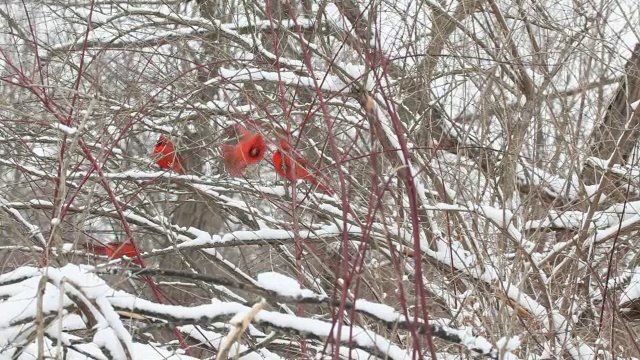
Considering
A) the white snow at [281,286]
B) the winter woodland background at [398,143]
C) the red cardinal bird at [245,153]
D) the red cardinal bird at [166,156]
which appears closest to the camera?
the white snow at [281,286]

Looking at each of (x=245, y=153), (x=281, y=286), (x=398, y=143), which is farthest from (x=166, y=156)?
(x=281, y=286)

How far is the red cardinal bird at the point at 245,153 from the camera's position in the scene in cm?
489

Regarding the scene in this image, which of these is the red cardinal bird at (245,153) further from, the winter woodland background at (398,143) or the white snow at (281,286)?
the white snow at (281,286)

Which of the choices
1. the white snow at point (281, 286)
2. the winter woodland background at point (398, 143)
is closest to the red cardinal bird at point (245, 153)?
the winter woodland background at point (398, 143)

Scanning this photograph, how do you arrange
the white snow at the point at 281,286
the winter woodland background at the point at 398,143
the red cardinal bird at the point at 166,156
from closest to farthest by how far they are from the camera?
the white snow at the point at 281,286 → the winter woodland background at the point at 398,143 → the red cardinal bird at the point at 166,156

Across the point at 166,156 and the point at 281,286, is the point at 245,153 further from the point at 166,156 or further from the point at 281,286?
the point at 281,286

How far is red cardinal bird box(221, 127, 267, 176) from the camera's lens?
489cm

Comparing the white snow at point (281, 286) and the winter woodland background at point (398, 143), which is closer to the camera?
the white snow at point (281, 286)

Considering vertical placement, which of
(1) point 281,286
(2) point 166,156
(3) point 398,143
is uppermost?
(3) point 398,143

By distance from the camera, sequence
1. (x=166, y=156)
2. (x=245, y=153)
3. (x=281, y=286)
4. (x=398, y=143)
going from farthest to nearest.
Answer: (x=166, y=156) < (x=245, y=153) < (x=398, y=143) < (x=281, y=286)

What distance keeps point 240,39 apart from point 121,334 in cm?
410

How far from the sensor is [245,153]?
4957mm

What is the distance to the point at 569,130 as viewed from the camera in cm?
504

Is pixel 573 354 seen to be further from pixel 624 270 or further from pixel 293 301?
pixel 293 301
